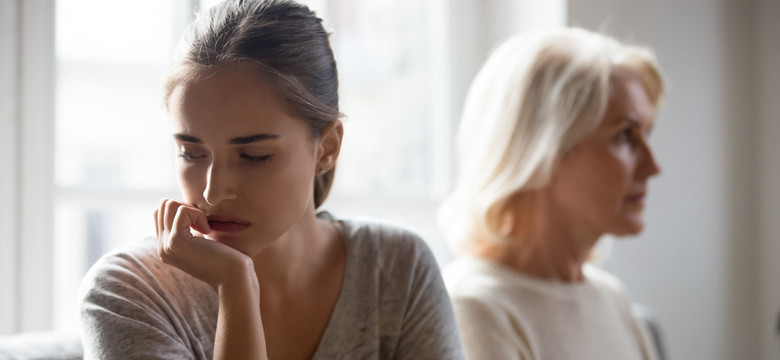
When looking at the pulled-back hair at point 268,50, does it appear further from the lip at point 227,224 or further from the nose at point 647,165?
the nose at point 647,165

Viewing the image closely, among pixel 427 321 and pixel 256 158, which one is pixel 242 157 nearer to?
pixel 256 158

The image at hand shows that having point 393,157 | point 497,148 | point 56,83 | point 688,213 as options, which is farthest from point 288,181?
point 688,213

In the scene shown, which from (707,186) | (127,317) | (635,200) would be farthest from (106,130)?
(707,186)

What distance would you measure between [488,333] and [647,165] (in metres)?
0.55

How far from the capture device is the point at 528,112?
164 centimetres

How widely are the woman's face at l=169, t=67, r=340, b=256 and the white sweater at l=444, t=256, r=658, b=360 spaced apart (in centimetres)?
64

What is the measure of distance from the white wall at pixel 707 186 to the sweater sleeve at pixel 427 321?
130 cm

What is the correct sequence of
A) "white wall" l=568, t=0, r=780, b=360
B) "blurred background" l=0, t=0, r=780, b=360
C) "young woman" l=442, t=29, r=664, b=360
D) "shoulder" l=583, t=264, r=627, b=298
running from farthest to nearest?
"white wall" l=568, t=0, r=780, b=360
"blurred background" l=0, t=0, r=780, b=360
"shoulder" l=583, t=264, r=627, b=298
"young woman" l=442, t=29, r=664, b=360

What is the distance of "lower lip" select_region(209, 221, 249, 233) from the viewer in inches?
39.4

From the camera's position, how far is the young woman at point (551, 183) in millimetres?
1614

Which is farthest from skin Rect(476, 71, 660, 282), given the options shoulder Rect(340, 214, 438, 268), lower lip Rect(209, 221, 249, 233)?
lower lip Rect(209, 221, 249, 233)

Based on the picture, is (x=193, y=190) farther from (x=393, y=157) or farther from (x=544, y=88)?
(x=393, y=157)

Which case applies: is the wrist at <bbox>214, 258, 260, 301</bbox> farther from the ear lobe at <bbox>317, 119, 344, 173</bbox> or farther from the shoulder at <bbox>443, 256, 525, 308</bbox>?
the shoulder at <bbox>443, 256, 525, 308</bbox>

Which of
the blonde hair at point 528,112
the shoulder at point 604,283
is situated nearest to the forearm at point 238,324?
the blonde hair at point 528,112
